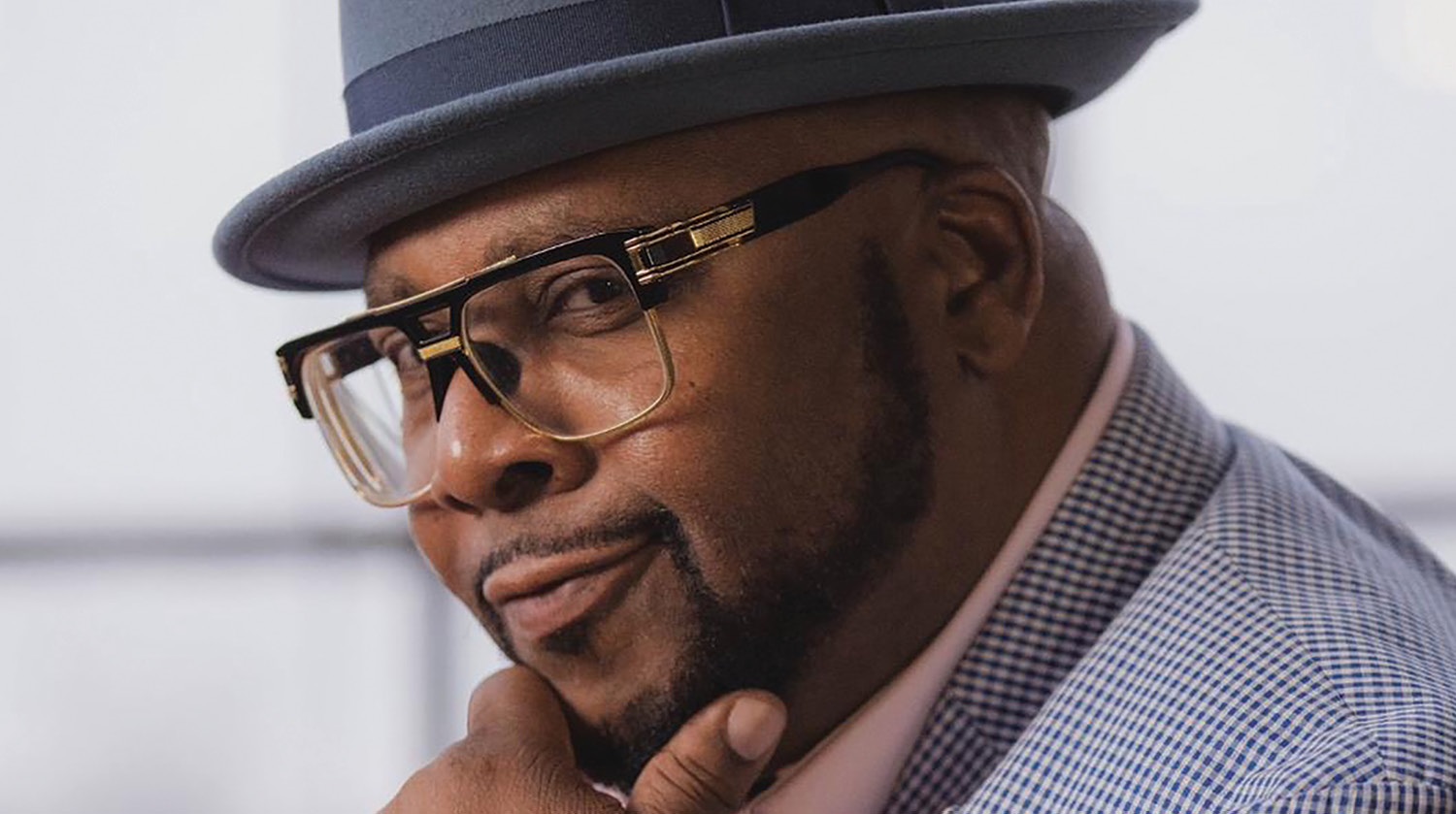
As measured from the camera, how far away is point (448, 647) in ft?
14.7

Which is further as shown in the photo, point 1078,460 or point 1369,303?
point 1369,303

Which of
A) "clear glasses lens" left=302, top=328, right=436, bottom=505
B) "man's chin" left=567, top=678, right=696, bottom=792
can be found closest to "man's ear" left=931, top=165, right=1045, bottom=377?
"man's chin" left=567, top=678, right=696, bottom=792

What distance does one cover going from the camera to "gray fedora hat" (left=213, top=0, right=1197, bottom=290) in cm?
135

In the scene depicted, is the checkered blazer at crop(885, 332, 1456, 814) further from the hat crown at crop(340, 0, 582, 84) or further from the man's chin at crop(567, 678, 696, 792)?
the hat crown at crop(340, 0, 582, 84)

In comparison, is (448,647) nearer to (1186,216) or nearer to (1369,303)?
(1186,216)

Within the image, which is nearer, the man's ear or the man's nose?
the man's nose

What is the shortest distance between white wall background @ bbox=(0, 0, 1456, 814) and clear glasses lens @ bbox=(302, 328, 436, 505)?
2.53 meters

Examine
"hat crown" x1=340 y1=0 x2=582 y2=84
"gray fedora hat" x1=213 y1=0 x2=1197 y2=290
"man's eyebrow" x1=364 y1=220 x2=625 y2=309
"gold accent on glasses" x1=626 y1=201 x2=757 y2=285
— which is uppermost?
"hat crown" x1=340 y1=0 x2=582 y2=84

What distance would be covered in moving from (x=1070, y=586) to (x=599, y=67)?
0.64 metres

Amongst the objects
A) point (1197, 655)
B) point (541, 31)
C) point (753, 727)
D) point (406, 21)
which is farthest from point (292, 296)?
point (1197, 655)

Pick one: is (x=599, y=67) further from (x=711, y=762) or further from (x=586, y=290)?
(x=711, y=762)

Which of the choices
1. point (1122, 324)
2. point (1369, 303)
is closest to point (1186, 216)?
point (1369, 303)

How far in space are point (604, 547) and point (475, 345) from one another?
21cm

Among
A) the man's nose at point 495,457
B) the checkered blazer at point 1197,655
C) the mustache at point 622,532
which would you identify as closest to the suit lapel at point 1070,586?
the checkered blazer at point 1197,655
